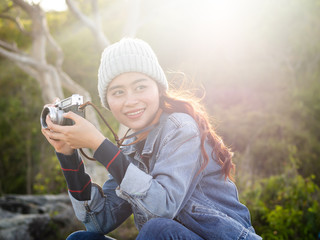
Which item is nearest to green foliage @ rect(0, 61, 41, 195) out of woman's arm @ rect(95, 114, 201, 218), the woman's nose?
the woman's nose

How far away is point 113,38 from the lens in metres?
7.71

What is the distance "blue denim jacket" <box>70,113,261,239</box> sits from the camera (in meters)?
1.15

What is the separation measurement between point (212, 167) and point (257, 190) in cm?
200

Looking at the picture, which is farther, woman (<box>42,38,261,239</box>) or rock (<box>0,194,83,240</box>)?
rock (<box>0,194,83,240</box>)

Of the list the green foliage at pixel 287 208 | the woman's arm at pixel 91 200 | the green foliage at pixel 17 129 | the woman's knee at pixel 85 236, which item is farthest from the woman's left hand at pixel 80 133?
the green foliage at pixel 17 129

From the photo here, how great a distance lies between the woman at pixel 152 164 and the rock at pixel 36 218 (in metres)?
2.17

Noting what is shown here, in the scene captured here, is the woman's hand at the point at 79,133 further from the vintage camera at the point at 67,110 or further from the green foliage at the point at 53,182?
the green foliage at the point at 53,182

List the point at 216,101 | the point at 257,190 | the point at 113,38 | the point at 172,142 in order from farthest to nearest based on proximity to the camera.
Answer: the point at 113,38 → the point at 216,101 → the point at 257,190 → the point at 172,142

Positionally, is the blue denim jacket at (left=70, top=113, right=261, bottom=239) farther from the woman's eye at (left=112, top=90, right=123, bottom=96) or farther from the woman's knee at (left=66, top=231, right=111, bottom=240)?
the woman's eye at (left=112, top=90, right=123, bottom=96)

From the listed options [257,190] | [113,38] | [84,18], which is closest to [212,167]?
[257,190]

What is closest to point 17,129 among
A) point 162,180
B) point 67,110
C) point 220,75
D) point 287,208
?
point 220,75

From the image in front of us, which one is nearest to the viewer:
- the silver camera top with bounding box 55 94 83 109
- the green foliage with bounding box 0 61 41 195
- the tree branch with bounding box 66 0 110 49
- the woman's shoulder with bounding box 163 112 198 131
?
the silver camera top with bounding box 55 94 83 109

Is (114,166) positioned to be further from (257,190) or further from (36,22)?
(36,22)

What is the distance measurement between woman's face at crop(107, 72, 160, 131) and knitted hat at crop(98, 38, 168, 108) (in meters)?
0.03
